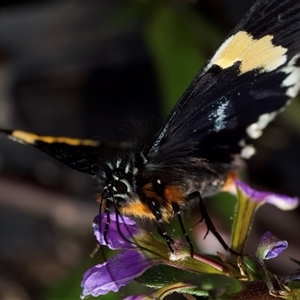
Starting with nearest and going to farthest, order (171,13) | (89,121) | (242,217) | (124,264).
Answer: (124,264), (242,217), (171,13), (89,121)

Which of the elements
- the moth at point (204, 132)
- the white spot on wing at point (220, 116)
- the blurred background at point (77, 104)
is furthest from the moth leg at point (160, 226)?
the blurred background at point (77, 104)

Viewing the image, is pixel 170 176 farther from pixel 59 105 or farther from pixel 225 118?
pixel 59 105

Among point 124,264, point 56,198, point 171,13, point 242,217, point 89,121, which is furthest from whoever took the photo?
point 89,121

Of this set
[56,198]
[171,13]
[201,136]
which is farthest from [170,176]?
[56,198]

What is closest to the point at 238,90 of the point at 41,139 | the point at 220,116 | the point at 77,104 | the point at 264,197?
the point at 220,116

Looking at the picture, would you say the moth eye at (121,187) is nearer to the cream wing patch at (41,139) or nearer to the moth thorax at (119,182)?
the moth thorax at (119,182)

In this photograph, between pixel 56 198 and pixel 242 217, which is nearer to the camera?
pixel 242 217

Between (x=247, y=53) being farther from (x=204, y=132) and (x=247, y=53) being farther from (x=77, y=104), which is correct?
(x=77, y=104)

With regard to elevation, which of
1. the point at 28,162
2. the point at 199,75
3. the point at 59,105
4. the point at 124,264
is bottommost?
the point at 28,162
